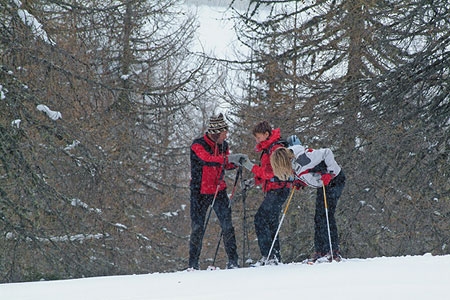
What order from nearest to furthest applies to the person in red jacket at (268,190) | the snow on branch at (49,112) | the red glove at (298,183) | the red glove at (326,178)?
1. the red glove at (326,178)
2. the person in red jacket at (268,190)
3. the red glove at (298,183)
4. the snow on branch at (49,112)

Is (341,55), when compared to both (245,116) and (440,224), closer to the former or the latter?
(245,116)

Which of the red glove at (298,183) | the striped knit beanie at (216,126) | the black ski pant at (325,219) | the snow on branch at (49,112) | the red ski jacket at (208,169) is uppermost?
the snow on branch at (49,112)

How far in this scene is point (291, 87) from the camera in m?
13.2

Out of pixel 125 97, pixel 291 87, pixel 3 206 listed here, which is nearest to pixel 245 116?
pixel 291 87

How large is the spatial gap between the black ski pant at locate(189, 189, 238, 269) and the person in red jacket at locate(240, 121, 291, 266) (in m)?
0.41

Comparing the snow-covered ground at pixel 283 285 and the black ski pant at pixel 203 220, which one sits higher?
the black ski pant at pixel 203 220

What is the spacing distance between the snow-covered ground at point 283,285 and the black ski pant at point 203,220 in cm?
109

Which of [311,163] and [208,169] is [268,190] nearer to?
[311,163]

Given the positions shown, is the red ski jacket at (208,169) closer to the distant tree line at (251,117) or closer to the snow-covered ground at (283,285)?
the distant tree line at (251,117)

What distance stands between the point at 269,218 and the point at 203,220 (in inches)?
34.1

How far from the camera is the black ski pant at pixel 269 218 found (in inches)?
299

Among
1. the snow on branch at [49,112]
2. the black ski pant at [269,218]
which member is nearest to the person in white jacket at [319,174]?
the black ski pant at [269,218]

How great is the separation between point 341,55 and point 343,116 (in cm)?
180

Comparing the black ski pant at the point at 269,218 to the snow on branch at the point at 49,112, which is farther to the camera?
the snow on branch at the point at 49,112
